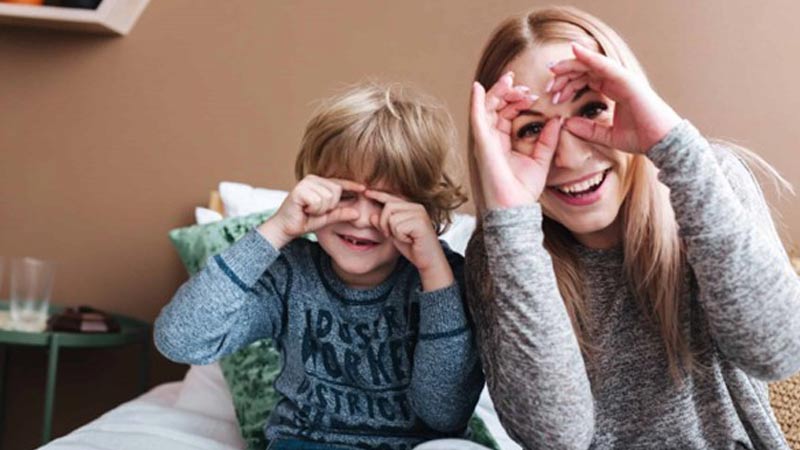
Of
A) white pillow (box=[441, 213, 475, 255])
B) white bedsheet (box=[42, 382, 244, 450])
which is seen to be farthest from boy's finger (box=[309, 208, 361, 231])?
white pillow (box=[441, 213, 475, 255])

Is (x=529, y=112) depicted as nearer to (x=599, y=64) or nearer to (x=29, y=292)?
(x=599, y=64)

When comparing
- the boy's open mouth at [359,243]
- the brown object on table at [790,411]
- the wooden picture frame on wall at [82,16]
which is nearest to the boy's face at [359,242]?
the boy's open mouth at [359,243]

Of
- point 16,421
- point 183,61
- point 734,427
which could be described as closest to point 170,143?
point 183,61

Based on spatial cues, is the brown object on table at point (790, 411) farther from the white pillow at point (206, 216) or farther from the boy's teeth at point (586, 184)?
the white pillow at point (206, 216)

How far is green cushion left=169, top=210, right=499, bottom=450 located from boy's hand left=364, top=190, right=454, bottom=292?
34 centimetres

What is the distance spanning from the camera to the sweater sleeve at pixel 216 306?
1186mm

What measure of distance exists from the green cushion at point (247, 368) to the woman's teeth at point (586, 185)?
1.48 ft

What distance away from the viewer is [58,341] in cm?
203

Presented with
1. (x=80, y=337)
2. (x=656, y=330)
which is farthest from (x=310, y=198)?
(x=80, y=337)

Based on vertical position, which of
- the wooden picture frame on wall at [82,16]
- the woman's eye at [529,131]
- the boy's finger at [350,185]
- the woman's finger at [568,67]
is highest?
the wooden picture frame on wall at [82,16]

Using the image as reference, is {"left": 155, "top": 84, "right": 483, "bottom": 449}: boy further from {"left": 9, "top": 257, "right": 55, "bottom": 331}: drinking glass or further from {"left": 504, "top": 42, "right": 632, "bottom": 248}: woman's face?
{"left": 9, "top": 257, "right": 55, "bottom": 331}: drinking glass

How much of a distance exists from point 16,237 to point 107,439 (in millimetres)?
1077

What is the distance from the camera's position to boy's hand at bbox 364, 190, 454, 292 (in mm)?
1143

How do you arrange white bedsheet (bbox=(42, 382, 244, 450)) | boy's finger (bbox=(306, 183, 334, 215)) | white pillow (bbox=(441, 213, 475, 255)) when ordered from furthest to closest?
white pillow (bbox=(441, 213, 475, 255)) < white bedsheet (bbox=(42, 382, 244, 450)) < boy's finger (bbox=(306, 183, 334, 215))
